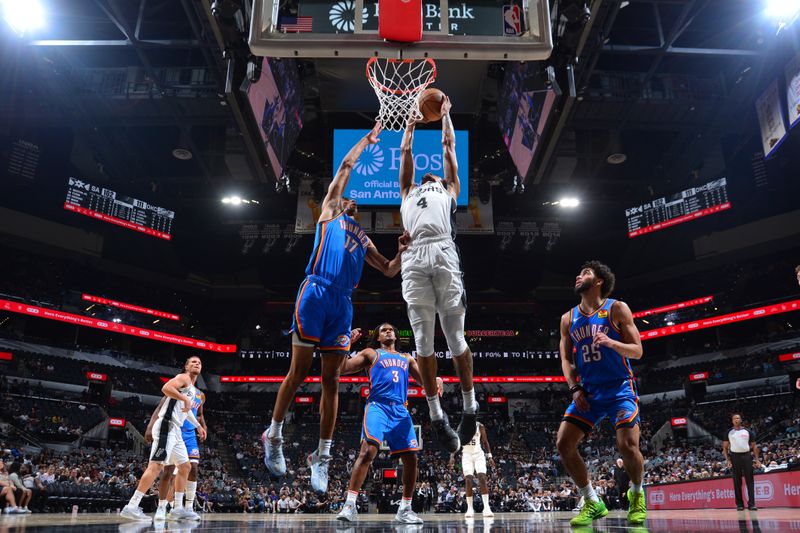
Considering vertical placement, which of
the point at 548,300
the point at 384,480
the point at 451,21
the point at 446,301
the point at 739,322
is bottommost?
the point at 384,480

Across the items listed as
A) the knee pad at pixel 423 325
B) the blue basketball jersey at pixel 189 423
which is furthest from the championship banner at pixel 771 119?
the blue basketball jersey at pixel 189 423

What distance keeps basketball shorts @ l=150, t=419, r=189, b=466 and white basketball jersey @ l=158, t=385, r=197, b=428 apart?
7 centimetres

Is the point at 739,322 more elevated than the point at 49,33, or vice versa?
the point at 49,33

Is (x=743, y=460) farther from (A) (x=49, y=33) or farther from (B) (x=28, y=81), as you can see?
(B) (x=28, y=81)

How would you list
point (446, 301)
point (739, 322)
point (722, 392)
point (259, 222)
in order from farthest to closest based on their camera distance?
1. point (739, 322)
2. point (722, 392)
3. point (259, 222)
4. point (446, 301)

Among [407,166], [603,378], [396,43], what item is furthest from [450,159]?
[603,378]

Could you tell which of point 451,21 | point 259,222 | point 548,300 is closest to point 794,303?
point 548,300

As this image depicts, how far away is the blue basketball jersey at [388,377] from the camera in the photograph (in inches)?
285

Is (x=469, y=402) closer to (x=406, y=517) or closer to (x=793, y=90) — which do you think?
(x=406, y=517)

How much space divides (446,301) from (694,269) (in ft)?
99.3

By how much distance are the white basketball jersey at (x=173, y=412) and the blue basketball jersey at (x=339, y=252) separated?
426 centimetres

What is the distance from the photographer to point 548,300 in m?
35.8

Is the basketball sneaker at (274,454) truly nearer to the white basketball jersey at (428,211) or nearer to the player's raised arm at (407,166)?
the white basketball jersey at (428,211)

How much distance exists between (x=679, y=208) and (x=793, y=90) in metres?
10.0
